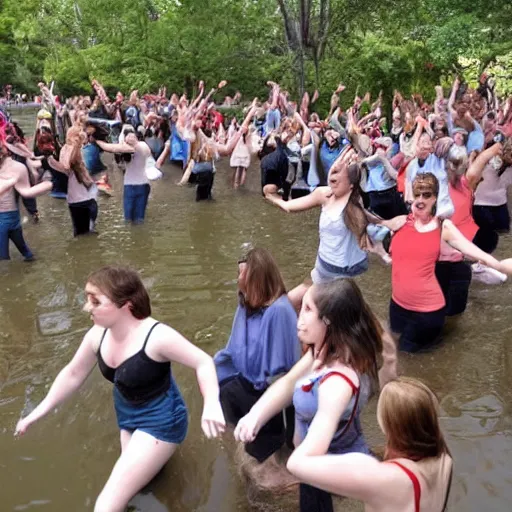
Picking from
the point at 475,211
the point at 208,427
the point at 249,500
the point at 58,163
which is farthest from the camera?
the point at 58,163

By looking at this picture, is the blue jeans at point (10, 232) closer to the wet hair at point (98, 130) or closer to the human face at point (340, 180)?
the wet hair at point (98, 130)

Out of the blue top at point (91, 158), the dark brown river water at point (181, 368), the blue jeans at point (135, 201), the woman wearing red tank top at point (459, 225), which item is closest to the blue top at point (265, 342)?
the dark brown river water at point (181, 368)

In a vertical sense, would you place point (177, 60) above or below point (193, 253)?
above

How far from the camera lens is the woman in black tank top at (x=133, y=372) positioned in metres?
3.06

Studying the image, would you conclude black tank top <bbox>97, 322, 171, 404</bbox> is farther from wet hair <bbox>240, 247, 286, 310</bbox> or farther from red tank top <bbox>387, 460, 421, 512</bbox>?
red tank top <bbox>387, 460, 421, 512</bbox>

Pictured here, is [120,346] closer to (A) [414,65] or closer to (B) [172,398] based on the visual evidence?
(B) [172,398]

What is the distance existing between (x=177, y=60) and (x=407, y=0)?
7974mm

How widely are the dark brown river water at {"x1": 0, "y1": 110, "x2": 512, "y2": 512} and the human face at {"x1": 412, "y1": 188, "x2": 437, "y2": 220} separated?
1293 millimetres

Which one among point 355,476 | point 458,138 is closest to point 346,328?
point 355,476

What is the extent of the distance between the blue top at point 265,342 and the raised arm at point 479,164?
3.62 meters

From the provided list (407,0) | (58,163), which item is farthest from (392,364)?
(407,0)

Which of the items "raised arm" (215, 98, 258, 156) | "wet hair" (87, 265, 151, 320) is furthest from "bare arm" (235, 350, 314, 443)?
"raised arm" (215, 98, 258, 156)

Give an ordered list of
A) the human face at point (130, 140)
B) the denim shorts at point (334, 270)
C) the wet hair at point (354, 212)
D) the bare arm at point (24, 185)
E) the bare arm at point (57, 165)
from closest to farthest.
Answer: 1. the wet hair at point (354, 212)
2. the denim shorts at point (334, 270)
3. the bare arm at point (24, 185)
4. the bare arm at point (57, 165)
5. the human face at point (130, 140)

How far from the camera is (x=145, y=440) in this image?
323 centimetres
